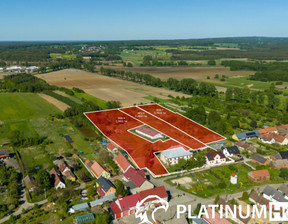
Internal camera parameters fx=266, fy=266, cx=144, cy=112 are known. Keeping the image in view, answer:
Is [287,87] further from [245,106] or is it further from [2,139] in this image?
[2,139]

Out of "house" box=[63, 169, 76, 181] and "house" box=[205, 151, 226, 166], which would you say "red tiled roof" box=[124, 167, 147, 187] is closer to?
"house" box=[63, 169, 76, 181]

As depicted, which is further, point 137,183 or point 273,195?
point 137,183

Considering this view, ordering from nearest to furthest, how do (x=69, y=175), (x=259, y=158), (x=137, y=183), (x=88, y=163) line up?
(x=137, y=183) → (x=69, y=175) → (x=88, y=163) → (x=259, y=158)

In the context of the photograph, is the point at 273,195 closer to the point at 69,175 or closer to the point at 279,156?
the point at 279,156

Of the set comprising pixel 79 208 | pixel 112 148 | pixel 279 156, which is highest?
pixel 112 148

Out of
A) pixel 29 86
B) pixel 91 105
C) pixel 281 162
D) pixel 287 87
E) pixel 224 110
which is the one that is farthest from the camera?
pixel 287 87

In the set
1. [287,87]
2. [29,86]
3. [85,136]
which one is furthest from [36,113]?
[287,87]

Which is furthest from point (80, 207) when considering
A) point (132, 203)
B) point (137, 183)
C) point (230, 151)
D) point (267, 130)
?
point (267, 130)

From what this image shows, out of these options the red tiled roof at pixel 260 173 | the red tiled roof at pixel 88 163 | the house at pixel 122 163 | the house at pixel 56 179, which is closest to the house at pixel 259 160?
the red tiled roof at pixel 260 173
